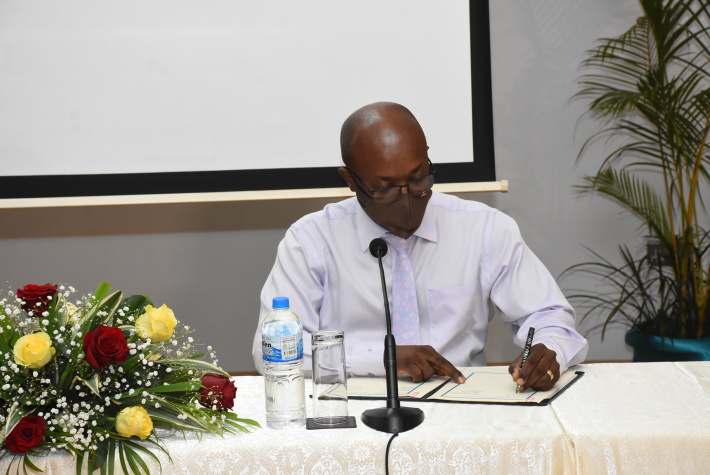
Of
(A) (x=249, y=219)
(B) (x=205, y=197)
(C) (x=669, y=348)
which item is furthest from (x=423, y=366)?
(A) (x=249, y=219)

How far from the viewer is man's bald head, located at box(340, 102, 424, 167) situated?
1.77m

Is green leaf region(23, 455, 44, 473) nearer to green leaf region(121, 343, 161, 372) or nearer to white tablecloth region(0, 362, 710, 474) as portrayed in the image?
white tablecloth region(0, 362, 710, 474)

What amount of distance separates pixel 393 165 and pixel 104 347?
0.93 m

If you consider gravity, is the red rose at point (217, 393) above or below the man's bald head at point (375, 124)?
below

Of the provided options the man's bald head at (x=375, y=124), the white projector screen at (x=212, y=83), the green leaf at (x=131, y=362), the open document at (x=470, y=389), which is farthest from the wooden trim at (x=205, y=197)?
the green leaf at (x=131, y=362)

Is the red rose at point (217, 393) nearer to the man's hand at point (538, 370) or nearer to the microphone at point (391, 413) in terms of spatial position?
the microphone at point (391, 413)

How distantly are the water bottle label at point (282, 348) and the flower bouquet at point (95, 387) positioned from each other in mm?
107

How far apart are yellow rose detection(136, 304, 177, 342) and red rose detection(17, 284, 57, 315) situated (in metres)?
0.18

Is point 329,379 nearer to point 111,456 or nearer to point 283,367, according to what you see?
point 283,367

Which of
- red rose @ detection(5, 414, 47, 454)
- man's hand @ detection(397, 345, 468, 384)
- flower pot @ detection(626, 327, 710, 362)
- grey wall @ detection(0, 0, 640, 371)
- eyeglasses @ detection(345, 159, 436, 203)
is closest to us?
red rose @ detection(5, 414, 47, 454)

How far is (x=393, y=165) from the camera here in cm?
173

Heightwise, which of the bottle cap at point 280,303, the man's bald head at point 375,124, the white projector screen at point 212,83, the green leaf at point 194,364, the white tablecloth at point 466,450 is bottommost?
the white tablecloth at point 466,450

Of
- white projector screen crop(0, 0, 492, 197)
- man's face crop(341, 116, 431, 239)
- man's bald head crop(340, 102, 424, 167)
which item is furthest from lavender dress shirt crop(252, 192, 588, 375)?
white projector screen crop(0, 0, 492, 197)

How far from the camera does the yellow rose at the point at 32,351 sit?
1011 millimetres
